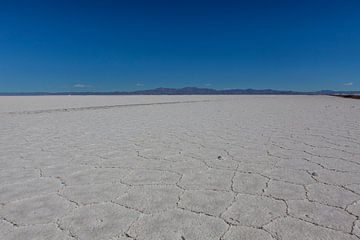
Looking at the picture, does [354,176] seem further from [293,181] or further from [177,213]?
[177,213]

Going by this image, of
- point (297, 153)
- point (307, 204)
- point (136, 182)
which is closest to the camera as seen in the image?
point (307, 204)

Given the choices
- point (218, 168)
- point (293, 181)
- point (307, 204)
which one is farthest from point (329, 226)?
point (218, 168)

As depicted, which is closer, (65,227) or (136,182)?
(65,227)

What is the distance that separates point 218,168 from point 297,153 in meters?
0.90

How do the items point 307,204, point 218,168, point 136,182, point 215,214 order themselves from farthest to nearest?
point 218,168
point 136,182
point 307,204
point 215,214

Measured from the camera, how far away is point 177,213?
1427mm

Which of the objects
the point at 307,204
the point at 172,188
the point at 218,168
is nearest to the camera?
the point at 307,204

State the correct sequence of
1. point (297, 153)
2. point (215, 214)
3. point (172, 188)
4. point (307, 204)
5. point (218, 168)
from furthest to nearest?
point (297, 153), point (218, 168), point (172, 188), point (307, 204), point (215, 214)

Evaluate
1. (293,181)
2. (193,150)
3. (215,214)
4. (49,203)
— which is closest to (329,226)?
(215,214)

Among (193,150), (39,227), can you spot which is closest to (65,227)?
(39,227)

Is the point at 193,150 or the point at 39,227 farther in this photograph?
the point at 193,150

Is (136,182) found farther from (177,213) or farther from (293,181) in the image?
(293,181)

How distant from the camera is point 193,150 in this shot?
281cm

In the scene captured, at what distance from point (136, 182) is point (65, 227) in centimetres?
64
